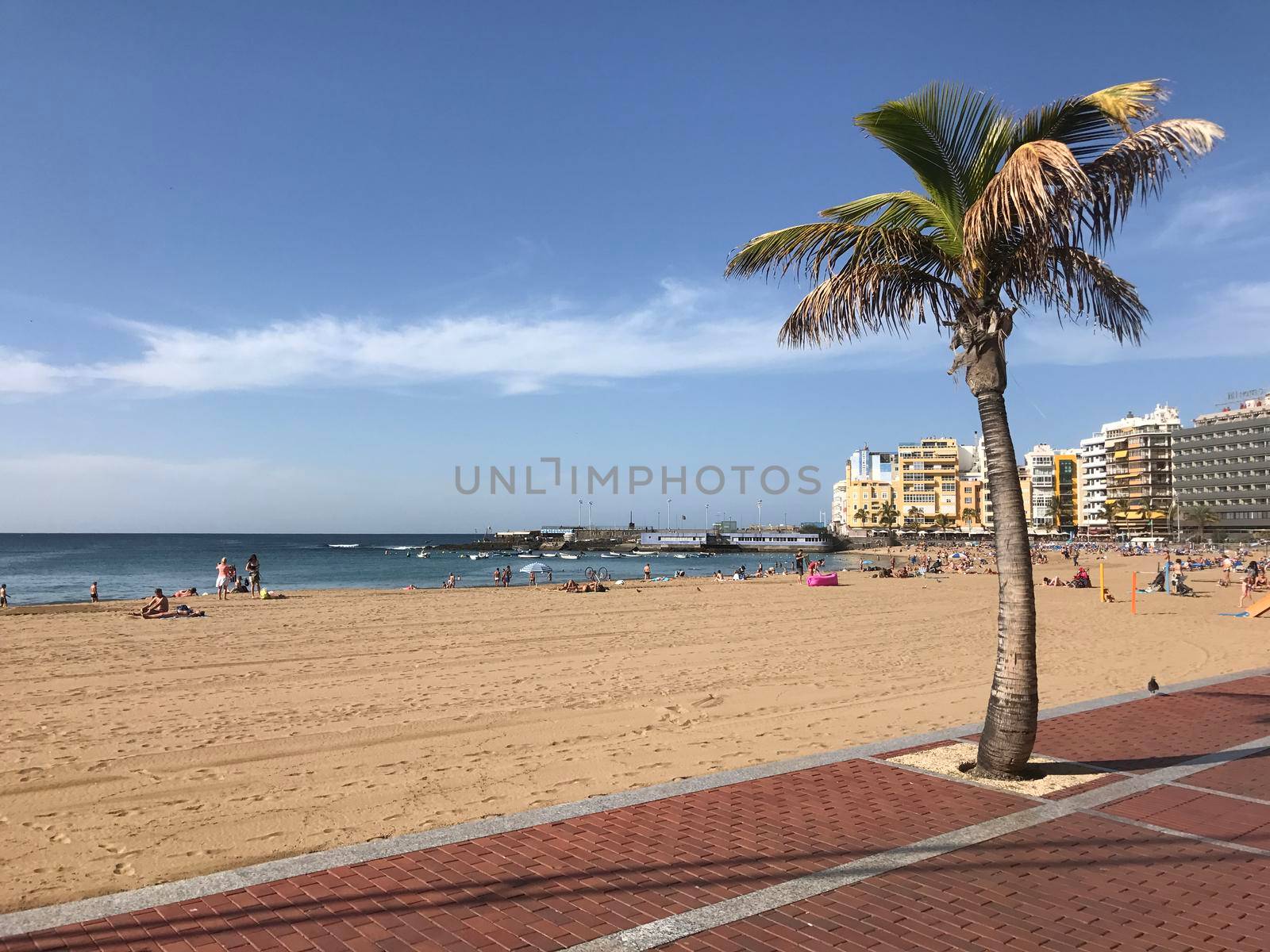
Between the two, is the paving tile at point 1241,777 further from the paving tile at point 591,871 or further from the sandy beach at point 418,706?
the sandy beach at point 418,706

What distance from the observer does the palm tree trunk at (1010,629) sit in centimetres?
609

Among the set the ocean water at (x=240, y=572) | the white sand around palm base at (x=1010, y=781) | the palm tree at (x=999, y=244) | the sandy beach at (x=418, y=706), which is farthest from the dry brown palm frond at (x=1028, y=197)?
the ocean water at (x=240, y=572)

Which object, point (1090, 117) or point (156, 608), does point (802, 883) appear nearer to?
point (1090, 117)

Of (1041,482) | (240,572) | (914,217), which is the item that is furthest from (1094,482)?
(914,217)

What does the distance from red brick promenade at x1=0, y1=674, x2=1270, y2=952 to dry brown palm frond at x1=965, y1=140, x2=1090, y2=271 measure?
3.87 meters

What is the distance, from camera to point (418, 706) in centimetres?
1030

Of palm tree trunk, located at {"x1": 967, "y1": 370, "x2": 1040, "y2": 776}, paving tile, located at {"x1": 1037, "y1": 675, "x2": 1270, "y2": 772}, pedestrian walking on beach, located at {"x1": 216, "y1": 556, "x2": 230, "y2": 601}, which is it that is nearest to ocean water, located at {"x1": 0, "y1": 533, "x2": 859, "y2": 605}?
pedestrian walking on beach, located at {"x1": 216, "y1": 556, "x2": 230, "y2": 601}

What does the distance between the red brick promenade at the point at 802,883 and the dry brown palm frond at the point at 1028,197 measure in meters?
3.87

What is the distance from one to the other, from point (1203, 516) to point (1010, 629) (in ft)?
390

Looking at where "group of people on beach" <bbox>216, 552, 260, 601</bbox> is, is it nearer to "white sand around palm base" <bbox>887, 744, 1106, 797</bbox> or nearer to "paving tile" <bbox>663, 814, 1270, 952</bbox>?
"white sand around palm base" <bbox>887, 744, 1106, 797</bbox>

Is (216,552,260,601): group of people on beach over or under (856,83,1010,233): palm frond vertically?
under

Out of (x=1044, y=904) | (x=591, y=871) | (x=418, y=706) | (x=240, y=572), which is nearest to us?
(x=1044, y=904)

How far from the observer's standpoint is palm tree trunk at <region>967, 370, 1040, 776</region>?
6090 mm

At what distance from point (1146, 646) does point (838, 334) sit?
39.5 feet
